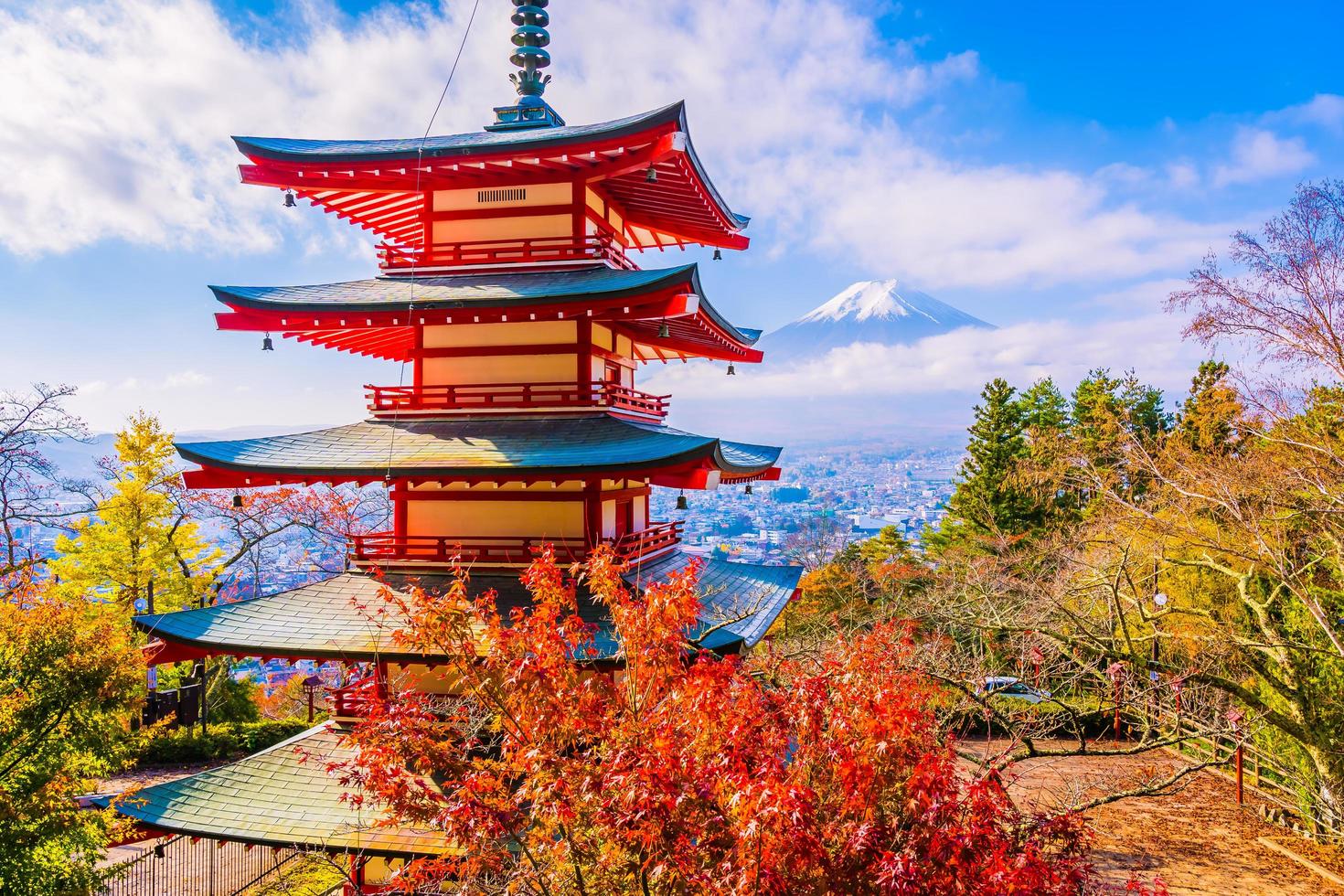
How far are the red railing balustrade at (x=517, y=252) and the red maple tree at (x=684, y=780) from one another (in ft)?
19.5

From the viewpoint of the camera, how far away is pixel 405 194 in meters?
11.9

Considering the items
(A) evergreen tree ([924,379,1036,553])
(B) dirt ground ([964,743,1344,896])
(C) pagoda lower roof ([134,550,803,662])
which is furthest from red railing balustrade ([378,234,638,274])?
(A) evergreen tree ([924,379,1036,553])

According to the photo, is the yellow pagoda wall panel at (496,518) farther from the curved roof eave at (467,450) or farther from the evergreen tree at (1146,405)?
the evergreen tree at (1146,405)

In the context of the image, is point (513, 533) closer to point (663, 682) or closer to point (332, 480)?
point (332, 480)

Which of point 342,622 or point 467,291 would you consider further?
point 467,291

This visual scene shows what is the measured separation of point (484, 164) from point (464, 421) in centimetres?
372

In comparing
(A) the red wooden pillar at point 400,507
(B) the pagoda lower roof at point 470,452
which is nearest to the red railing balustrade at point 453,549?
(A) the red wooden pillar at point 400,507

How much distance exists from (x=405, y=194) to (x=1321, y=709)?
20.2 metres

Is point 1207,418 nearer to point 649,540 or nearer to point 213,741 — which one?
point 649,540

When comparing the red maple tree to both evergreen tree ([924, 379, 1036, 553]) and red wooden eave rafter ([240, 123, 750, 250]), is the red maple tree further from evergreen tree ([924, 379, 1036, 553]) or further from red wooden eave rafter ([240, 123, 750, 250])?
evergreen tree ([924, 379, 1036, 553])

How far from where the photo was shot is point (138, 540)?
834 inches

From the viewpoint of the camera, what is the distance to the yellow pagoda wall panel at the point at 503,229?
Answer: 447 inches

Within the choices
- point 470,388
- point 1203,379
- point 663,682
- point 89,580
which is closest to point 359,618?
point 470,388

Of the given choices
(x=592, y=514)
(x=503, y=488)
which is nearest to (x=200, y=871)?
(x=503, y=488)
